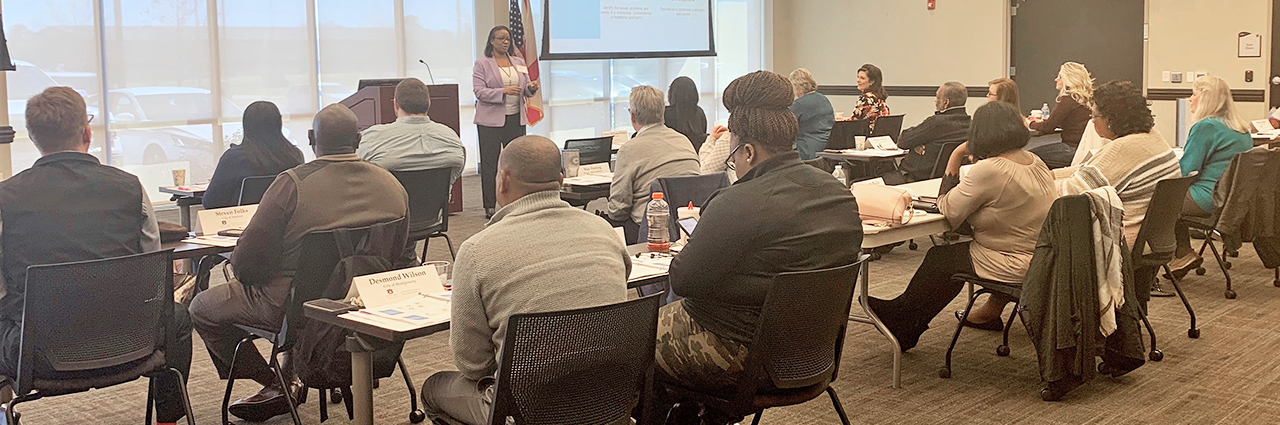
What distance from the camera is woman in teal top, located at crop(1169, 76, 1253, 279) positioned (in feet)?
19.6

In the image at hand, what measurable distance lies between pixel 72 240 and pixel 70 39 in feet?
21.1

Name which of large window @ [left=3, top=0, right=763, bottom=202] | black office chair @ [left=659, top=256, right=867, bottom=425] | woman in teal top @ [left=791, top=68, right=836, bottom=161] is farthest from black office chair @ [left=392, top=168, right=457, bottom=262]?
large window @ [left=3, top=0, right=763, bottom=202]

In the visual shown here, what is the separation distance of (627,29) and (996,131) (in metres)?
8.29

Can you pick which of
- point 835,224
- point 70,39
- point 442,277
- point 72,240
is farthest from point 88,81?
point 835,224

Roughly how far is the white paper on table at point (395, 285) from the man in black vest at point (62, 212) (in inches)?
29.6

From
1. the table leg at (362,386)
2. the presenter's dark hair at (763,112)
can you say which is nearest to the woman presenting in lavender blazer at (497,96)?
the presenter's dark hair at (763,112)

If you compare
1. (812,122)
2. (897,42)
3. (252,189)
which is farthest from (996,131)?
(897,42)

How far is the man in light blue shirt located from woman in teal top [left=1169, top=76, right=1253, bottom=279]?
151 inches

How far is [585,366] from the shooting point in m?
2.49

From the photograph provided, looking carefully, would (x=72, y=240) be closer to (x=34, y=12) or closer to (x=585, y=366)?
(x=585, y=366)

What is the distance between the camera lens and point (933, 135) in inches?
292

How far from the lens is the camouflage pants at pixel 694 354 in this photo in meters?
3.02

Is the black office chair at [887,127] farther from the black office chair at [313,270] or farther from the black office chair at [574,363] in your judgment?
the black office chair at [574,363]

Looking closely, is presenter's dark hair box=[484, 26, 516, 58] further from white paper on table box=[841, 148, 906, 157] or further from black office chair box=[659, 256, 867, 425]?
black office chair box=[659, 256, 867, 425]
